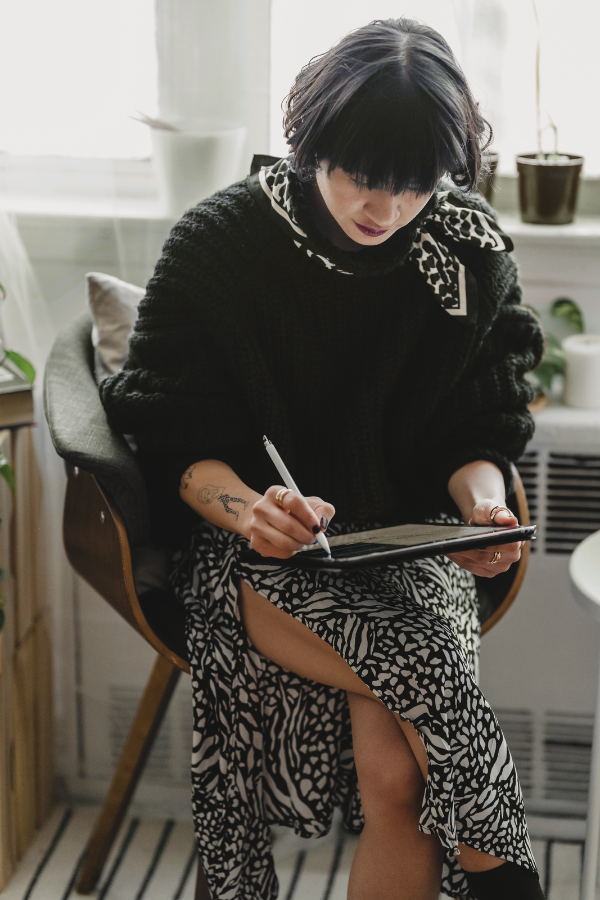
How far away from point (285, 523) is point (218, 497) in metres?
0.20

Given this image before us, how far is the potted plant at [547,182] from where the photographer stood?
1.51 m

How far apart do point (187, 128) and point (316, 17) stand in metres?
0.27

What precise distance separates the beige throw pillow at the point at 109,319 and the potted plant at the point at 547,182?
27.9 inches

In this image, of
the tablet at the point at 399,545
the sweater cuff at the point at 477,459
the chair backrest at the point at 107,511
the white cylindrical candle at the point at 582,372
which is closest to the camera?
the tablet at the point at 399,545

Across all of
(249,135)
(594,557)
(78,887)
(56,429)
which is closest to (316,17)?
(249,135)

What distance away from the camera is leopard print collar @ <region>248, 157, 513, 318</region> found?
111 centimetres

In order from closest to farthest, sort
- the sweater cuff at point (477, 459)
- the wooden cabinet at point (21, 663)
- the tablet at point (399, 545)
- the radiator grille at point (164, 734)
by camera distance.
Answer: the tablet at point (399, 545)
the sweater cuff at point (477, 459)
the wooden cabinet at point (21, 663)
the radiator grille at point (164, 734)

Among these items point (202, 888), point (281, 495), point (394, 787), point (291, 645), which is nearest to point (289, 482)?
point (281, 495)

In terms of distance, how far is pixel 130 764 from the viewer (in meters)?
1.35

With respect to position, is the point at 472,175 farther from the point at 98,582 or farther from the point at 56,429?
the point at 98,582

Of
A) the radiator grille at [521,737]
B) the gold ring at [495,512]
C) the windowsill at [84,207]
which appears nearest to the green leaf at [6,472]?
the windowsill at [84,207]

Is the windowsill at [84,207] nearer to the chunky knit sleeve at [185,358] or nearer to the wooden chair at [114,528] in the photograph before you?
the wooden chair at [114,528]

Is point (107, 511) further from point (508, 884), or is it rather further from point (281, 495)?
point (508, 884)

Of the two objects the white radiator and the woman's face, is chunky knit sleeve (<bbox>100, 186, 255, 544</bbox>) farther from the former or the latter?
the white radiator
